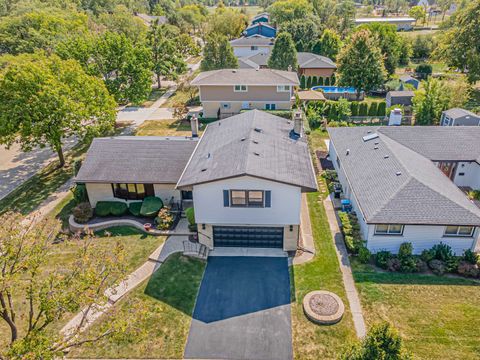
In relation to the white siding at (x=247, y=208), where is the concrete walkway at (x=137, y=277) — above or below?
below

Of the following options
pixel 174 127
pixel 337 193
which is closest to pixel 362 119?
pixel 337 193

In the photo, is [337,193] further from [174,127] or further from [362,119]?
[174,127]

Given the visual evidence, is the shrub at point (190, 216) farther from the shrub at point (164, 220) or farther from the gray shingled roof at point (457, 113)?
the gray shingled roof at point (457, 113)

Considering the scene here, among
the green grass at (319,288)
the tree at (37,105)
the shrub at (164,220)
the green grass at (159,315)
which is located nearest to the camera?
the green grass at (159,315)

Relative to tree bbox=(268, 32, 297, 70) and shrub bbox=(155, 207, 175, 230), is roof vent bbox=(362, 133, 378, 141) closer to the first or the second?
shrub bbox=(155, 207, 175, 230)

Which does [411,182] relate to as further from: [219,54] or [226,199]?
[219,54]

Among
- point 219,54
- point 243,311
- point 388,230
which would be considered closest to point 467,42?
point 219,54

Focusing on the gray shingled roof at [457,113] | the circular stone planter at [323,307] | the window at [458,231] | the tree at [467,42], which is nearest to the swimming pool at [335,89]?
the tree at [467,42]
